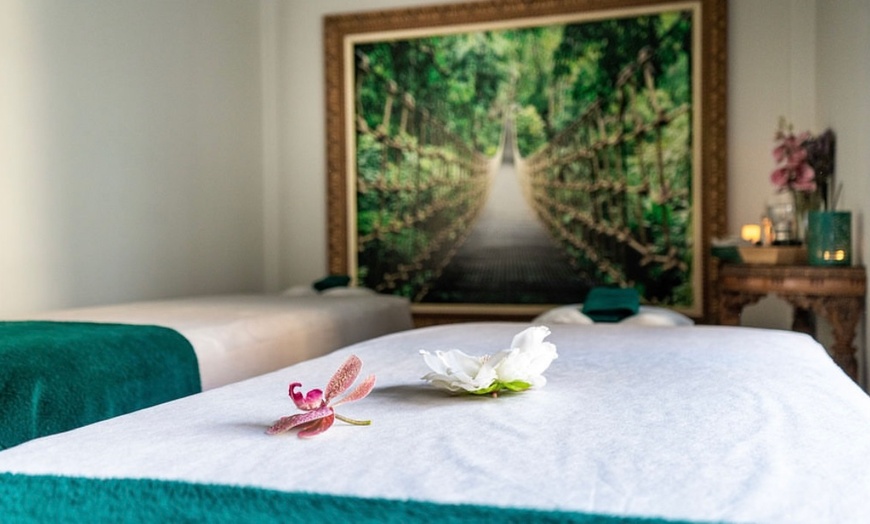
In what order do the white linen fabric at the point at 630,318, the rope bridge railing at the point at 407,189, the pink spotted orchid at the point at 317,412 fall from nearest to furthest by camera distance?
the pink spotted orchid at the point at 317,412 → the white linen fabric at the point at 630,318 → the rope bridge railing at the point at 407,189

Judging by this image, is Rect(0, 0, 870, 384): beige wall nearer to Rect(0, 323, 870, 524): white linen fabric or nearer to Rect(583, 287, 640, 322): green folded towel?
Rect(583, 287, 640, 322): green folded towel

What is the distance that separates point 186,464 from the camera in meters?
0.89

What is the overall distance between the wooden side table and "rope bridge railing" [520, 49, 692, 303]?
821 millimetres

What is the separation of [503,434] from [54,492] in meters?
0.48

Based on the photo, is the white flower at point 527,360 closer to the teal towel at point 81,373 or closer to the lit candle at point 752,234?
the teal towel at point 81,373

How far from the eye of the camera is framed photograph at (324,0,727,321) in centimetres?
388

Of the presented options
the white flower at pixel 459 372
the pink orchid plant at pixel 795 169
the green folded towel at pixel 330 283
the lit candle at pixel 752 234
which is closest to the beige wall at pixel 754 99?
the pink orchid plant at pixel 795 169

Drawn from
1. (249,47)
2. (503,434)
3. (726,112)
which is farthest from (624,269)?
(503,434)

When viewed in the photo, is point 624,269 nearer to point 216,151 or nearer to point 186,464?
point 216,151

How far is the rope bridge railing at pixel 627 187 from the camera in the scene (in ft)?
12.8

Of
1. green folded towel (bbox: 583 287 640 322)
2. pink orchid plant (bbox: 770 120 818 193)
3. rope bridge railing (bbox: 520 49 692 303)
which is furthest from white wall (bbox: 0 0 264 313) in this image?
pink orchid plant (bbox: 770 120 818 193)

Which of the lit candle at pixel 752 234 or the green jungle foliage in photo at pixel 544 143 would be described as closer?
the lit candle at pixel 752 234

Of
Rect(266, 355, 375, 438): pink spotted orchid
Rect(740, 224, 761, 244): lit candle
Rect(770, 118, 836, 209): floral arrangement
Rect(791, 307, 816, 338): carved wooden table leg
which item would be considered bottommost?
Rect(791, 307, 816, 338): carved wooden table leg

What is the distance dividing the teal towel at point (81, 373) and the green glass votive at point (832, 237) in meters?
2.09
